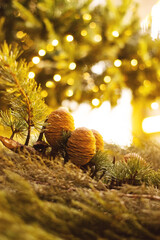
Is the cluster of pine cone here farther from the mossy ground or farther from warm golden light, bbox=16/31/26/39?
warm golden light, bbox=16/31/26/39

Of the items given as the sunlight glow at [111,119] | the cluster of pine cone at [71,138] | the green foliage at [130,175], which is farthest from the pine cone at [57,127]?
the sunlight glow at [111,119]

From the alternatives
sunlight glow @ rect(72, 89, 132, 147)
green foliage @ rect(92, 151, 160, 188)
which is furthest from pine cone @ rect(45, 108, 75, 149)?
sunlight glow @ rect(72, 89, 132, 147)

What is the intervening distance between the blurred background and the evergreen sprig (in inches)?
22.0

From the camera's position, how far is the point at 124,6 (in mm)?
1072

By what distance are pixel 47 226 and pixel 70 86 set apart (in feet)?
3.24

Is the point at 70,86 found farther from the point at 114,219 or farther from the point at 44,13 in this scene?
the point at 114,219

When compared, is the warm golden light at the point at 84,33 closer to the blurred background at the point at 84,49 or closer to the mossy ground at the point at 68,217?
the blurred background at the point at 84,49

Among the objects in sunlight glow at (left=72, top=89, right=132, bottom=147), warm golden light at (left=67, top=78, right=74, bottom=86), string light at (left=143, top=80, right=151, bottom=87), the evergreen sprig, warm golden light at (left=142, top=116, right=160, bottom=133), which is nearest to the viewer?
the evergreen sprig

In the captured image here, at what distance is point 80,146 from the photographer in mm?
403

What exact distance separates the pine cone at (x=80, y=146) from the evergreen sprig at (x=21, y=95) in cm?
7

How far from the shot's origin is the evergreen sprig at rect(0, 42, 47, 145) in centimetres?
35

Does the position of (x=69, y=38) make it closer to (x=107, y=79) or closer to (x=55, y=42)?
(x=55, y=42)

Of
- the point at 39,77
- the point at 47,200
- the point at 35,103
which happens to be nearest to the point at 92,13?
the point at 39,77

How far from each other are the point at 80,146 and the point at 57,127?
0.06 metres
